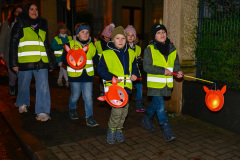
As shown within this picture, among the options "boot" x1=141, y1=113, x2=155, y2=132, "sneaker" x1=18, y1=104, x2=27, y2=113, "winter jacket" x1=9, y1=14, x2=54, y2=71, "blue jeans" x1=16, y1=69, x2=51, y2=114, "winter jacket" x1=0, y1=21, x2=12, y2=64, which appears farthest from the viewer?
"winter jacket" x1=0, y1=21, x2=12, y2=64

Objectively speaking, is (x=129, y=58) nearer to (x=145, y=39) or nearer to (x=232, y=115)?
(x=232, y=115)

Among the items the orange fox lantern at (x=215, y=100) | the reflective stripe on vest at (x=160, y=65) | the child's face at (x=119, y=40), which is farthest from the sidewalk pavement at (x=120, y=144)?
the child's face at (x=119, y=40)

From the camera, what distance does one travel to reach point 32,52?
17.4 feet

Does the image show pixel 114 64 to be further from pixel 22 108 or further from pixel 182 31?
pixel 22 108

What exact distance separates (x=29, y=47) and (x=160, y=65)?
250 cm

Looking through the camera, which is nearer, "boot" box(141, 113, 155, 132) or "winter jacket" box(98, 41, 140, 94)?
"winter jacket" box(98, 41, 140, 94)

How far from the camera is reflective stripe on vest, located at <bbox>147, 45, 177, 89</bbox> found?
14.8ft

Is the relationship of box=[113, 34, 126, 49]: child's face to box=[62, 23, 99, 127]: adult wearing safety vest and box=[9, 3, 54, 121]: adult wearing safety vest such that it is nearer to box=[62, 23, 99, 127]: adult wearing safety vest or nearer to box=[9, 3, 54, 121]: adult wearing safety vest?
box=[62, 23, 99, 127]: adult wearing safety vest

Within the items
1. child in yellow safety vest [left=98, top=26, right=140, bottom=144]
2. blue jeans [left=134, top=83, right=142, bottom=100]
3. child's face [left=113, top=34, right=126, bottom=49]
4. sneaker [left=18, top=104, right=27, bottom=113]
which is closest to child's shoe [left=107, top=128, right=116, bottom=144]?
child in yellow safety vest [left=98, top=26, right=140, bottom=144]

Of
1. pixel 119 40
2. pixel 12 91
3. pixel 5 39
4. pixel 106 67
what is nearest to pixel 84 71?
pixel 106 67

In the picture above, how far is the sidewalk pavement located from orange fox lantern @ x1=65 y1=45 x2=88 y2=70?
118 cm

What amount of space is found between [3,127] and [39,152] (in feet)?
6.76

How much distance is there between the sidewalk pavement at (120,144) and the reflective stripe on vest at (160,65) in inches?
35.5

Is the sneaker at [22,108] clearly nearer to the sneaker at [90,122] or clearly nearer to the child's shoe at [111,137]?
the sneaker at [90,122]
